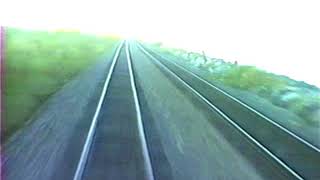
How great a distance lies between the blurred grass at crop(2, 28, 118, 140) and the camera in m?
9.60

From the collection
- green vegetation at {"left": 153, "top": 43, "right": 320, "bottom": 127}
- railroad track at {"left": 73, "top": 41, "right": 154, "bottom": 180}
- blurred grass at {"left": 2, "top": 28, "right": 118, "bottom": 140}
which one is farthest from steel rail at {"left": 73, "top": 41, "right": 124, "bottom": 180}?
green vegetation at {"left": 153, "top": 43, "right": 320, "bottom": 127}

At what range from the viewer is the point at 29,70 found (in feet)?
35.9

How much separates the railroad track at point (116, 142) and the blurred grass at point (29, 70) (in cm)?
119

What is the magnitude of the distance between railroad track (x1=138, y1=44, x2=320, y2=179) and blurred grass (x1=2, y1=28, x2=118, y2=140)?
10.5 ft

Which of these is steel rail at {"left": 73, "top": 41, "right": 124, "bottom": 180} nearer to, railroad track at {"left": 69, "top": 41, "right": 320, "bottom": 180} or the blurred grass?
railroad track at {"left": 69, "top": 41, "right": 320, "bottom": 180}

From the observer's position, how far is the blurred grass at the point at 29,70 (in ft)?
31.5

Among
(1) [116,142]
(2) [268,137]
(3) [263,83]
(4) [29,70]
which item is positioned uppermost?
(4) [29,70]

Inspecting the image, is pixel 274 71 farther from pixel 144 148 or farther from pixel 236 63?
pixel 144 148

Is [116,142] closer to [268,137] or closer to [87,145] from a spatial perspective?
[87,145]

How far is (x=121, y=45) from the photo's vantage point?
22.4m

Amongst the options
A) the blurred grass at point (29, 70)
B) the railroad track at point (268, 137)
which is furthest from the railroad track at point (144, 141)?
the blurred grass at point (29, 70)

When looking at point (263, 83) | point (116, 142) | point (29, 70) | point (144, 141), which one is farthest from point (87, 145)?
point (263, 83)

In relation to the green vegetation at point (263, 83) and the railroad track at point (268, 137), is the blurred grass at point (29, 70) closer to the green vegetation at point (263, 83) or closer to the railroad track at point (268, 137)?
the railroad track at point (268, 137)

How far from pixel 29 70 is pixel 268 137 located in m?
4.53
